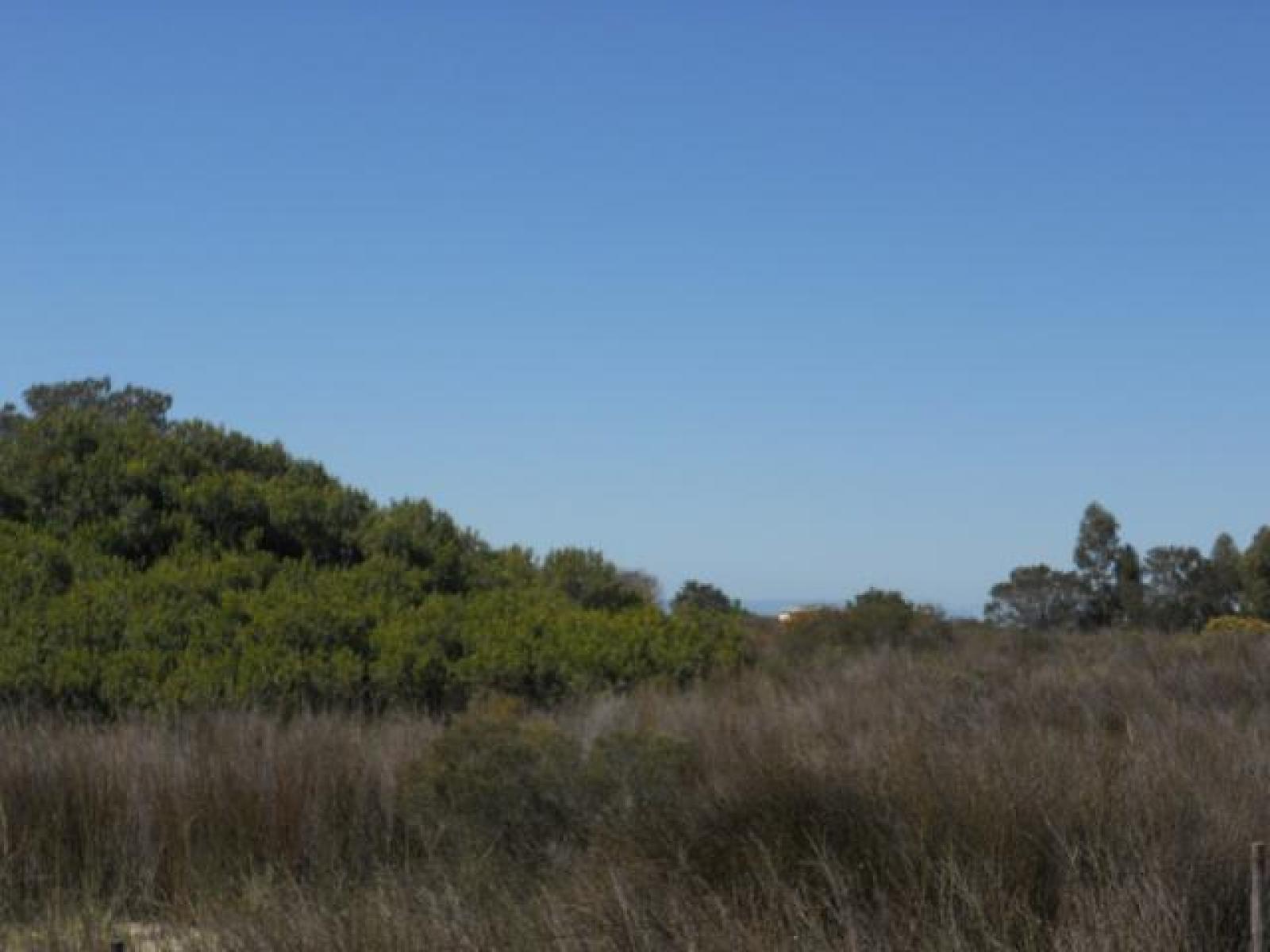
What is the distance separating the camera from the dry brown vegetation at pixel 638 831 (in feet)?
21.8

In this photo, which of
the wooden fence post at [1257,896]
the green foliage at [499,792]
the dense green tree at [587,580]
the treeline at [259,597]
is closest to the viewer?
the wooden fence post at [1257,896]

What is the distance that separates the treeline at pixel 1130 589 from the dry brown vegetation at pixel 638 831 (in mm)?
27515

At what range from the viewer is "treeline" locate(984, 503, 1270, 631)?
4038cm

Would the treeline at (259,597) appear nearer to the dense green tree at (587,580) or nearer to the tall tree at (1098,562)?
the dense green tree at (587,580)

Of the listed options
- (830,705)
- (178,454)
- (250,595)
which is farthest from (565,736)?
(178,454)

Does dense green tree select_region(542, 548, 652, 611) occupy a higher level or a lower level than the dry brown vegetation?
higher

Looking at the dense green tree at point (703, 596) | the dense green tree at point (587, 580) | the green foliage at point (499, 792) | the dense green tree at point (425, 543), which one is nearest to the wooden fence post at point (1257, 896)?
the green foliage at point (499, 792)

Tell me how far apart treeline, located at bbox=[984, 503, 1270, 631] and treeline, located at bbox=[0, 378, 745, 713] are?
805 inches

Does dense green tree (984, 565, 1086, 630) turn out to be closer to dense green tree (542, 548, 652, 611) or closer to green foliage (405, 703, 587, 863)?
dense green tree (542, 548, 652, 611)

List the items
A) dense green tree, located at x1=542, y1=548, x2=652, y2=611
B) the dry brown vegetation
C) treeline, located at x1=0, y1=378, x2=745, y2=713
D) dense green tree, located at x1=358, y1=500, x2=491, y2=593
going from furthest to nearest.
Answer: dense green tree, located at x1=542, y1=548, x2=652, y2=611 < dense green tree, located at x1=358, y1=500, x2=491, y2=593 < treeline, located at x1=0, y1=378, x2=745, y2=713 < the dry brown vegetation

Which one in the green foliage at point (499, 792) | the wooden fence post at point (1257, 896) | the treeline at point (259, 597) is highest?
the treeline at point (259, 597)

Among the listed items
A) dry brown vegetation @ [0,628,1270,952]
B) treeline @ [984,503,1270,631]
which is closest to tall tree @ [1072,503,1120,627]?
treeline @ [984,503,1270,631]

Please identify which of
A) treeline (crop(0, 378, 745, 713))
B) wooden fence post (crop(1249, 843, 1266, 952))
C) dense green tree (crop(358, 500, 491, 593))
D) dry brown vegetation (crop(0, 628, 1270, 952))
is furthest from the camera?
dense green tree (crop(358, 500, 491, 593))

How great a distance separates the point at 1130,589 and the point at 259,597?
28.0 meters
